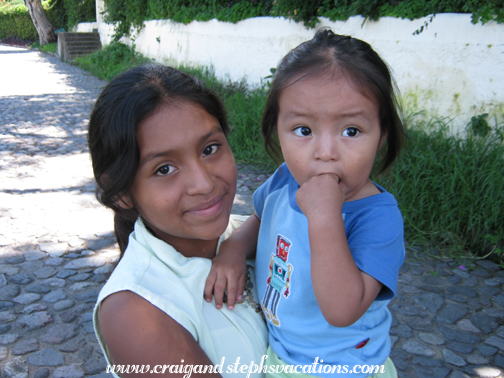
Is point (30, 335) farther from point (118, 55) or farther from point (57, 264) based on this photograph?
point (118, 55)

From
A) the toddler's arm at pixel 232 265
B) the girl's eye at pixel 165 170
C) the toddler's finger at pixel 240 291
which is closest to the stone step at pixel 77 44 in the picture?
the toddler's arm at pixel 232 265

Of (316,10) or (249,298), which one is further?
(316,10)

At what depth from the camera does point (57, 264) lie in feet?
11.4

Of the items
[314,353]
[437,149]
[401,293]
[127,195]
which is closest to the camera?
[314,353]

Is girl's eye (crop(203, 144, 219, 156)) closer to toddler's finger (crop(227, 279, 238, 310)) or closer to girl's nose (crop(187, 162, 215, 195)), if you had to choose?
girl's nose (crop(187, 162, 215, 195))

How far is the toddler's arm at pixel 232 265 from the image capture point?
4.35 ft

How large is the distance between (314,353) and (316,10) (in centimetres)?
552

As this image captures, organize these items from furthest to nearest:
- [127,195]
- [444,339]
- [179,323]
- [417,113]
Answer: [417,113], [444,339], [127,195], [179,323]

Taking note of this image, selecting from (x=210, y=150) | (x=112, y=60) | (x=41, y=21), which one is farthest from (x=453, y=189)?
(x=41, y=21)

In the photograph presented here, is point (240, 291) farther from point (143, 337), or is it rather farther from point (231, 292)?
point (143, 337)

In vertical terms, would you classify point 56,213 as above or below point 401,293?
below

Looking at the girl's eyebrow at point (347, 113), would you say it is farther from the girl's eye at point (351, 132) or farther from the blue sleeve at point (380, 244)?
the blue sleeve at point (380, 244)

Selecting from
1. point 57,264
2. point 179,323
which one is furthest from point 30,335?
point 179,323

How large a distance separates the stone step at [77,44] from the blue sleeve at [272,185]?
2041 cm
